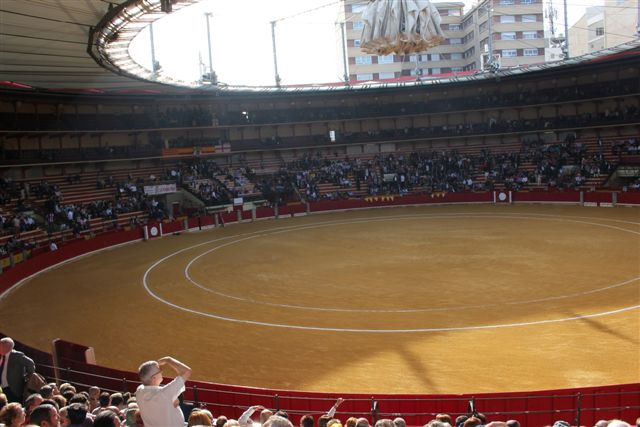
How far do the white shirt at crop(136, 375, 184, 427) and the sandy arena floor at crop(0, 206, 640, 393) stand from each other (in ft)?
27.9

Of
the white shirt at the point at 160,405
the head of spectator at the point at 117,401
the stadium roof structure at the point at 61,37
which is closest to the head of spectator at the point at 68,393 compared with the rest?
the head of spectator at the point at 117,401

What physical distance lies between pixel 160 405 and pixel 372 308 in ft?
51.5

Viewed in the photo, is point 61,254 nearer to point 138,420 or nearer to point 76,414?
point 138,420

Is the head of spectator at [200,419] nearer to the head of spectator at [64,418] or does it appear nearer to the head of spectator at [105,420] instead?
the head of spectator at [105,420]

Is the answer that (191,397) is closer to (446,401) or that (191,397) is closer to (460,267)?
(446,401)

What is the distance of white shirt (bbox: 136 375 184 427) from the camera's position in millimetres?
6273

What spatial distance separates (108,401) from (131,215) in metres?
40.5

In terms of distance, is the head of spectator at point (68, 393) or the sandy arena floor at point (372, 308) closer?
the head of spectator at point (68, 393)

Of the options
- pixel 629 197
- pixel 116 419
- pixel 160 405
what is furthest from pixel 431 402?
pixel 629 197

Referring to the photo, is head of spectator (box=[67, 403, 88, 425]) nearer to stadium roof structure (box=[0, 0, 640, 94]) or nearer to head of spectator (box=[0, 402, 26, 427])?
head of spectator (box=[0, 402, 26, 427])

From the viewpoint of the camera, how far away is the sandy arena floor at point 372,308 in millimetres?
15281

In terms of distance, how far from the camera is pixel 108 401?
9031 millimetres

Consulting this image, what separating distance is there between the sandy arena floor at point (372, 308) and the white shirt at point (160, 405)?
8515mm

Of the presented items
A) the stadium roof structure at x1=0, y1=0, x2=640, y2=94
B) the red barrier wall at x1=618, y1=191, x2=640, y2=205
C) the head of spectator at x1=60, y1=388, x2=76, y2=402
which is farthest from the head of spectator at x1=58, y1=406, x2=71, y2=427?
the red barrier wall at x1=618, y1=191, x2=640, y2=205
